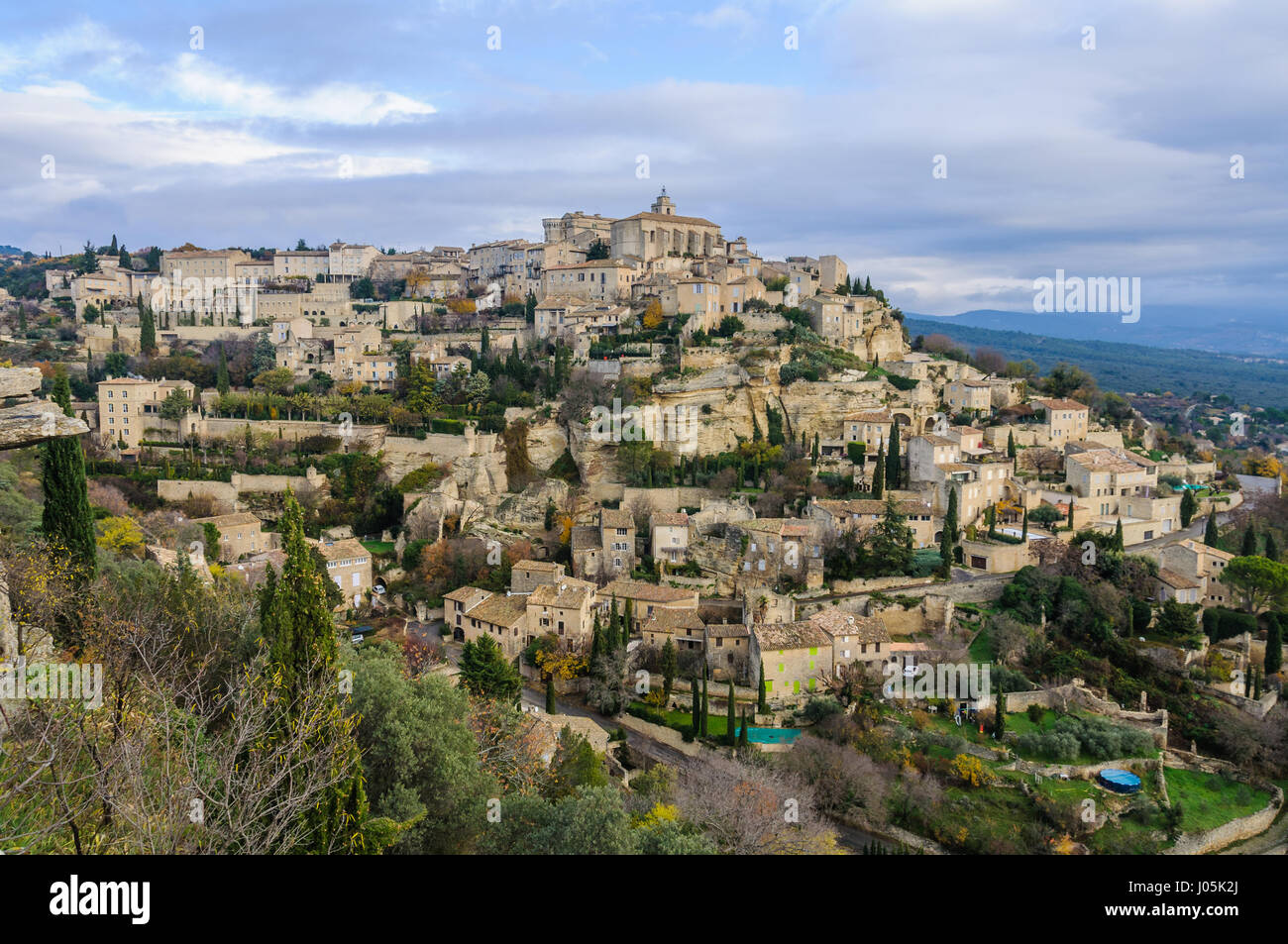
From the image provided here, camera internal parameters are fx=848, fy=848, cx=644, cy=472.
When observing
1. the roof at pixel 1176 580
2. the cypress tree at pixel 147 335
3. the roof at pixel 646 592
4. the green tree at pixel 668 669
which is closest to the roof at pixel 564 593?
the roof at pixel 646 592

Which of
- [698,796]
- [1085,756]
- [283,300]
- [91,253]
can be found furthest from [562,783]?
[91,253]

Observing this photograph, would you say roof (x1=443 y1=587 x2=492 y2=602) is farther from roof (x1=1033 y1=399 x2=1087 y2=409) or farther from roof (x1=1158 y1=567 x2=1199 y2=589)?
roof (x1=1033 y1=399 x2=1087 y2=409)

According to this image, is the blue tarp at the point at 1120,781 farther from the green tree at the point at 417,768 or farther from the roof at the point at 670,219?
the roof at the point at 670,219

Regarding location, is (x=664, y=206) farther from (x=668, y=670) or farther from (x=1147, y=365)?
(x=1147, y=365)

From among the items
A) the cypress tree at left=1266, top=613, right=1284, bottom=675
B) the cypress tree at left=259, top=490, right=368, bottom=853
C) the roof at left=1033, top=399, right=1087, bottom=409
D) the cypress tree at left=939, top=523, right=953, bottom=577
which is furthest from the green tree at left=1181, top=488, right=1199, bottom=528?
the cypress tree at left=259, top=490, right=368, bottom=853

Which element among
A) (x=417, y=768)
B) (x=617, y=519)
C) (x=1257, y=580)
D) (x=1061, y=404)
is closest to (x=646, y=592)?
(x=617, y=519)

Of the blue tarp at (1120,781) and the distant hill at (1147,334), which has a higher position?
the distant hill at (1147,334)

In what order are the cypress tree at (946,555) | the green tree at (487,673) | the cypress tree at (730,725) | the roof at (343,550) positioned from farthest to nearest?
the roof at (343,550) → the cypress tree at (946,555) → the cypress tree at (730,725) → the green tree at (487,673)
